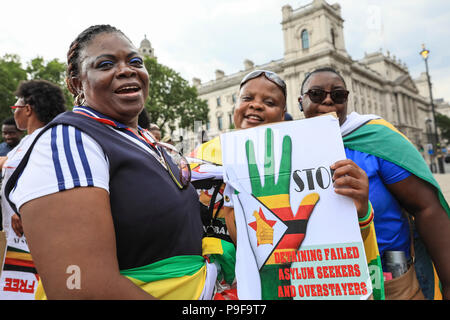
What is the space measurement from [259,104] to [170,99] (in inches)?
1110

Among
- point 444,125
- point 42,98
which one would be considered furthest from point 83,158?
point 444,125

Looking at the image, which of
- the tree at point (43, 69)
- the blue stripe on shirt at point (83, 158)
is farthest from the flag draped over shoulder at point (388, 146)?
the tree at point (43, 69)

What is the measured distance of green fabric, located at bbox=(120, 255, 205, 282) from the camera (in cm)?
113

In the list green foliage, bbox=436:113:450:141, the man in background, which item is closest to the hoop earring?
the man in background

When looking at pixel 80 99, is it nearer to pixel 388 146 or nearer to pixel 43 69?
pixel 388 146

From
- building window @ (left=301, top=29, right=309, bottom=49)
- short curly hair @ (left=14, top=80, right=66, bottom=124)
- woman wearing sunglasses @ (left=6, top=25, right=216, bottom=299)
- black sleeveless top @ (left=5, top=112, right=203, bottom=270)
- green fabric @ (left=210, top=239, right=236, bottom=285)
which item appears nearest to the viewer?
woman wearing sunglasses @ (left=6, top=25, right=216, bottom=299)

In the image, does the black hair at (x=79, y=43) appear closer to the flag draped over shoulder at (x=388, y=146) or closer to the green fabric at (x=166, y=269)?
the green fabric at (x=166, y=269)

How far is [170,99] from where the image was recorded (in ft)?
96.0

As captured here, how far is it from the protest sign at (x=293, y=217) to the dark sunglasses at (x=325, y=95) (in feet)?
3.32

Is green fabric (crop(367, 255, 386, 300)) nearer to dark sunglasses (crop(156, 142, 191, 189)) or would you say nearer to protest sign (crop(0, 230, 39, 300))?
dark sunglasses (crop(156, 142, 191, 189))

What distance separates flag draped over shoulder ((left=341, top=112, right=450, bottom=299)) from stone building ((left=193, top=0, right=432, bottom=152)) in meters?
36.8

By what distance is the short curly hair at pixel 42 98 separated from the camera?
10.1ft
